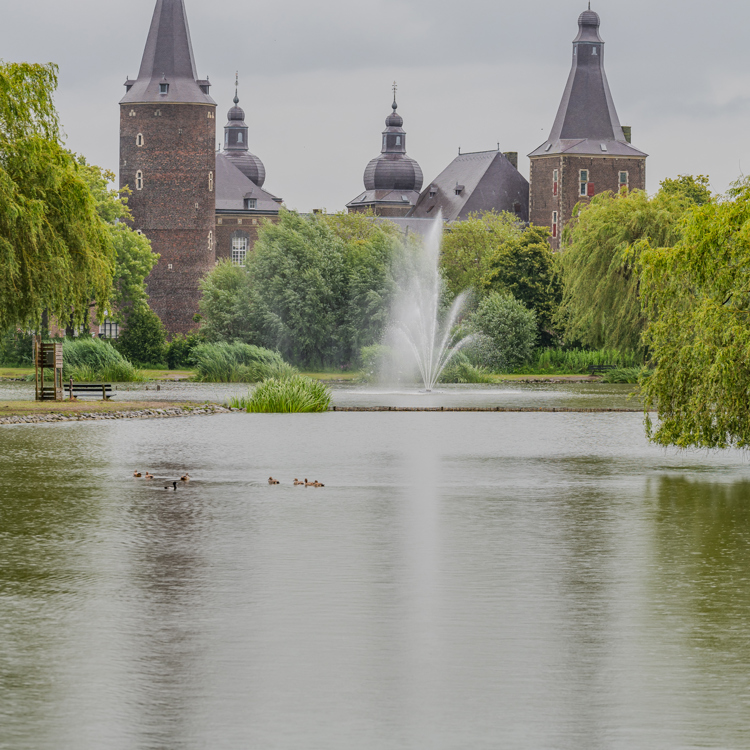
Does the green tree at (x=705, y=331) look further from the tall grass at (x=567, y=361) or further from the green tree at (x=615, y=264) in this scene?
the tall grass at (x=567, y=361)

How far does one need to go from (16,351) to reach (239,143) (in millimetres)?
63478

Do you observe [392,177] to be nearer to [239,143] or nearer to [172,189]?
[239,143]

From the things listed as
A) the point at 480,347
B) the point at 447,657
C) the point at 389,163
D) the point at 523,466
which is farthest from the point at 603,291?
the point at 389,163

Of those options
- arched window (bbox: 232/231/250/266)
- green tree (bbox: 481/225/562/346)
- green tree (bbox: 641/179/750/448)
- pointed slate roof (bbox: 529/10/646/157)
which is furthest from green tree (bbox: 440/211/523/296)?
green tree (bbox: 641/179/750/448)

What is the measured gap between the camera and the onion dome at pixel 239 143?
393 feet

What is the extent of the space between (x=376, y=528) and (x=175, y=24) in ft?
263

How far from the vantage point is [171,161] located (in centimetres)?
8906

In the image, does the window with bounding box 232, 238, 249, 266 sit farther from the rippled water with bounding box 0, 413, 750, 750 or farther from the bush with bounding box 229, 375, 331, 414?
the rippled water with bounding box 0, 413, 750, 750

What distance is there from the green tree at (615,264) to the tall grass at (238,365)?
11934mm

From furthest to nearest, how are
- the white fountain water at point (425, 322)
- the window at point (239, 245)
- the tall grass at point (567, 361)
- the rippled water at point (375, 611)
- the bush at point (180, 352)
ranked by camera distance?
the window at point (239, 245) → the bush at point (180, 352) → the tall grass at point (567, 361) → the white fountain water at point (425, 322) → the rippled water at point (375, 611)

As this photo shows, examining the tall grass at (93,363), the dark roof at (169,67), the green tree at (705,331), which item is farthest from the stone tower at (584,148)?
the green tree at (705,331)

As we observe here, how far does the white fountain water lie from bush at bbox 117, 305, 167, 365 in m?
12.8

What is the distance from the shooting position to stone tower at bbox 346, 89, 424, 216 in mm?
125938

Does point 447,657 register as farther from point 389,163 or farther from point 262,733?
point 389,163
